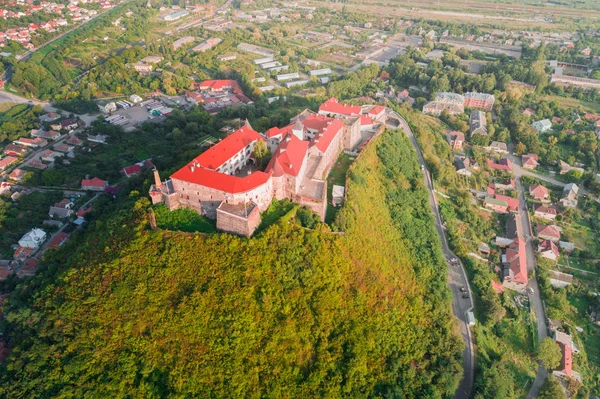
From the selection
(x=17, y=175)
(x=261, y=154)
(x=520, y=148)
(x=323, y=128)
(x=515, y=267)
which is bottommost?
(x=515, y=267)

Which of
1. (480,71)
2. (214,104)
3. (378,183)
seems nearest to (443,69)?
(480,71)

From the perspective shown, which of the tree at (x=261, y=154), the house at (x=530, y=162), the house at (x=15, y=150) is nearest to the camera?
the tree at (x=261, y=154)

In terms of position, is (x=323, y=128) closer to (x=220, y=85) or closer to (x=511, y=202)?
(x=511, y=202)

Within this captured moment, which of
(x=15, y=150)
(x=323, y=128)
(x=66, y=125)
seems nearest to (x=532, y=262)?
(x=323, y=128)

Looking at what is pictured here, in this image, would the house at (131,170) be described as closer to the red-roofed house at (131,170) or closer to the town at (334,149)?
the red-roofed house at (131,170)

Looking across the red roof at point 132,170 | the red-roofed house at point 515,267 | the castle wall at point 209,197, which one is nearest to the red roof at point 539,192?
the red-roofed house at point 515,267
